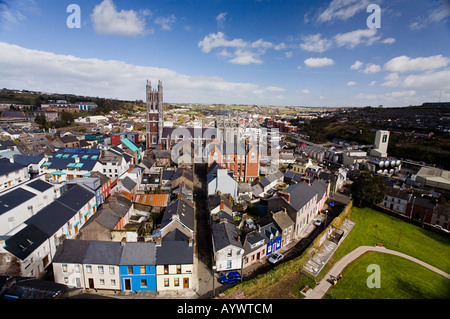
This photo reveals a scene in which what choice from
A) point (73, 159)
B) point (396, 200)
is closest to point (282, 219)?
point (396, 200)

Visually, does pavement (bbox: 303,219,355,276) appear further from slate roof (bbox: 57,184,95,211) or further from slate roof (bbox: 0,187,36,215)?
slate roof (bbox: 0,187,36,215)

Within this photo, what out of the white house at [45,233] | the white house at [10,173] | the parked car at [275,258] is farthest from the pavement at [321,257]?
the white house at [10,173]

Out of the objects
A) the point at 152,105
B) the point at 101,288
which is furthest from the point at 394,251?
the point at 152,105

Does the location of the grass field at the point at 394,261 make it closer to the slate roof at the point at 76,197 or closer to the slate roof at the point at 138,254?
the slate roof at the point at 138,254

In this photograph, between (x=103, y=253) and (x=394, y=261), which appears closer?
(x=103, y=253)

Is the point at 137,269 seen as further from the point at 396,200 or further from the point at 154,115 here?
the point at 154,115
